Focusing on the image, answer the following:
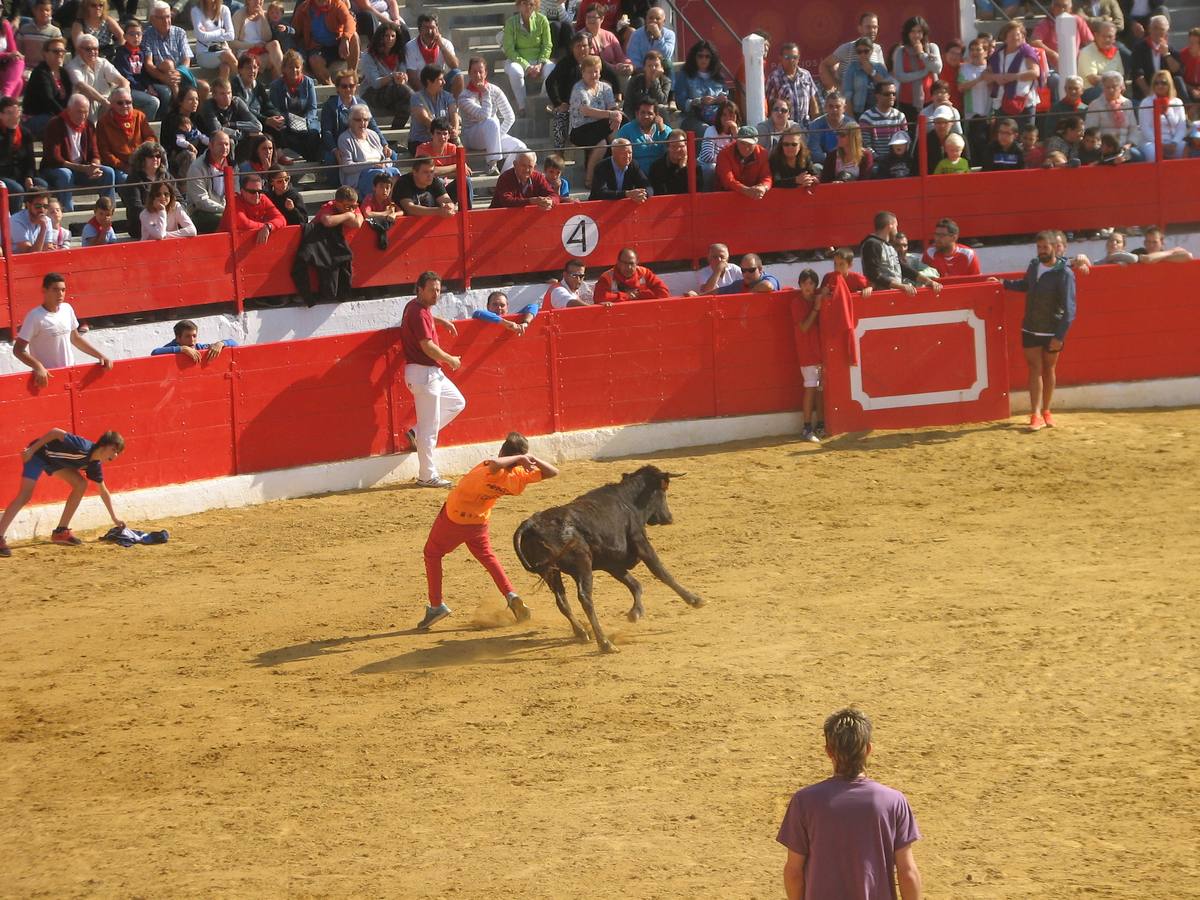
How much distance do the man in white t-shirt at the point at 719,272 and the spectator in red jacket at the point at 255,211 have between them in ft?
13.0

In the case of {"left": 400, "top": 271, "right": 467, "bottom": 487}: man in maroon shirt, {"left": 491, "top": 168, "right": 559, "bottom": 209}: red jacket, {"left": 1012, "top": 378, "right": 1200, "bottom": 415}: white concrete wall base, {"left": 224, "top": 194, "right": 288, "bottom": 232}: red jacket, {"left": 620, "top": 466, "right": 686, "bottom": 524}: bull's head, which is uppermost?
{"left": 491, "top": 168, "right": 559, "bottom": 209}: red jacket

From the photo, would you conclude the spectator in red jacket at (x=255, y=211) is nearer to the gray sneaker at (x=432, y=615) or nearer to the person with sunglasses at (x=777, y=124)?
the person with sunglasses at (x=777, y=124)

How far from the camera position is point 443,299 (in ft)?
55.5

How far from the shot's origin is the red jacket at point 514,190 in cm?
1711

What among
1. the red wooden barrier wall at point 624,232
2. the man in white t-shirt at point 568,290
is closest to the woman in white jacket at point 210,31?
the red wooden barrier wall at point 624,232

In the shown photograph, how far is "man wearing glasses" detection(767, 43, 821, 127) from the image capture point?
19.0m

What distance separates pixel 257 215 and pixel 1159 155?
980 cm

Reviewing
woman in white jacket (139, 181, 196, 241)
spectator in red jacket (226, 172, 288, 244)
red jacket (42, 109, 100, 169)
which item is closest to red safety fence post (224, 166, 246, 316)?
spectator in red jacket (226, 172, 288, 244)

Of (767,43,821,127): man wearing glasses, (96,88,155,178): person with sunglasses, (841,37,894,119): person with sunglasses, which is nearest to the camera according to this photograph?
(96,88,155,178): person with sunglasses

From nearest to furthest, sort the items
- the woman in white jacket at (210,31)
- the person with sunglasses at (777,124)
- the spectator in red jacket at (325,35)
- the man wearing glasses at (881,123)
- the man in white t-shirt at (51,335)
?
the man in white t-shirt at (51,335) < the woman in white jacket at (210,31) < the spectator in red jacket at (325,35) < the person with sunglasses at (777,124) < the man wearing glasses at (881,123)

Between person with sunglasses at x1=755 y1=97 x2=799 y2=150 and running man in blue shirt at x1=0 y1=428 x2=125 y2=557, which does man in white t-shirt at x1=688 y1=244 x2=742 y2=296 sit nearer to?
person with sunglasses at x1=755 y1=97 x2=799 y2=150

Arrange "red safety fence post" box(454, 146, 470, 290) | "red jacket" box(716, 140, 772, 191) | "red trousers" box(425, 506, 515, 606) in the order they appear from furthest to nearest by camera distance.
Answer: "red jacket" box(716, 140, 772, 191) → "red safety fence post" box(454, 146, 470, 290) → "red trousers" box(425, 506, 515, 606)

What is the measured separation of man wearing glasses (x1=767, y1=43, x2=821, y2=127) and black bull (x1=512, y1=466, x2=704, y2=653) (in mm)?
9479

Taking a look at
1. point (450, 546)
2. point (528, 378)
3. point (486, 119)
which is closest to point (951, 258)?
point (528, 378)
